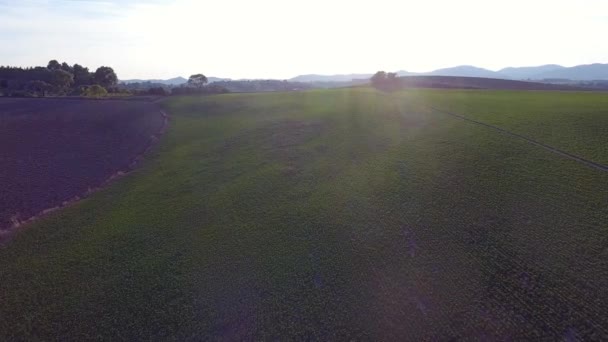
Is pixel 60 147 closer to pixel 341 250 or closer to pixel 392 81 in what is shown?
pixel 341 250

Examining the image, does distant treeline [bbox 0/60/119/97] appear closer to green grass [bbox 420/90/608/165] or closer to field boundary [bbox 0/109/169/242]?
field boundary [bbox 0/109/169/242]

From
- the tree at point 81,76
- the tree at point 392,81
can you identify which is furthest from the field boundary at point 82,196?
the tree at point 81,76

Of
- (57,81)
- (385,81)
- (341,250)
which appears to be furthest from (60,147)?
(385,81)

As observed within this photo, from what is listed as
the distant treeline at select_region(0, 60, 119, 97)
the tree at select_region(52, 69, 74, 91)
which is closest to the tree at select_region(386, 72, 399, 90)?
the distant treeline at select_region(0, 60, 119, 97)

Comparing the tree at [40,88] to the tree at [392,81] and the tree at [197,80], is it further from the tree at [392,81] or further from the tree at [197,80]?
the tree at [392,81]

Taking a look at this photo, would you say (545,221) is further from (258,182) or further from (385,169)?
(258,182)

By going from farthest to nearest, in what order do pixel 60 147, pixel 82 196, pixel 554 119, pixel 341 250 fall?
pixel 60 147 < pixel 554 119 < pixel 82 196 < pixel 341 250
